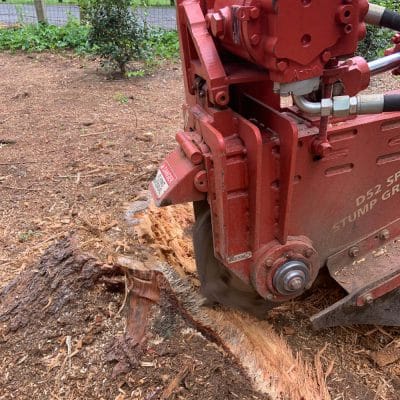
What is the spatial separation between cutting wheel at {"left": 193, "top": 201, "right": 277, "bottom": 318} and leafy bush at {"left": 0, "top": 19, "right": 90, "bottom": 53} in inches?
284

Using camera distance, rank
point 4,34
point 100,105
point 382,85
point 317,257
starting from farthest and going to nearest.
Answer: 1. point 4,34
2. point 382,85
3. point 100,105
4. point 317,257

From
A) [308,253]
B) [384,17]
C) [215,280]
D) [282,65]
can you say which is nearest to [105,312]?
[215,280]

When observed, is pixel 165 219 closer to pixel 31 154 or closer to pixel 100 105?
pixel 31 154

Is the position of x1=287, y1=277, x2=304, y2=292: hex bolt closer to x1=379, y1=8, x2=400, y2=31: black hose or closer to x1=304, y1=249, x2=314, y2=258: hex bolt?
x1=304, y1=249, x2=314, y2=258: hex bolt

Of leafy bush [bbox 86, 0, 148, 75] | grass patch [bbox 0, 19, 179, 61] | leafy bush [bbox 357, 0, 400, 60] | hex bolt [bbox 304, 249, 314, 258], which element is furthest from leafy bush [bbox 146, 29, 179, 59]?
hex bolt [bbox 304, 249, 314, 258]

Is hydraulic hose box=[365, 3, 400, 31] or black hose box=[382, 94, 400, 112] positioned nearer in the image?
black hose box=[382, 94, 400, 112]

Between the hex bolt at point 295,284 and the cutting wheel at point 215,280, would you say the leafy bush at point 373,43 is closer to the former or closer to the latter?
the cutting wheel at point 215,280

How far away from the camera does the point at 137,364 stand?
2607 millimetres

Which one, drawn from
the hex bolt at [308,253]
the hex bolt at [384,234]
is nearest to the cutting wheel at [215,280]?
the hex bolt at [308,253]

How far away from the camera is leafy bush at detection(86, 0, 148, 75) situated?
284 inches

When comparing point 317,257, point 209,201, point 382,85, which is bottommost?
point 382,85

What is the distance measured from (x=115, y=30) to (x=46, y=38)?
2.96 metres

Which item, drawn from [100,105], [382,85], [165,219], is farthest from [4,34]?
[165,219]

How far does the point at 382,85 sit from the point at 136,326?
5.84 metres
